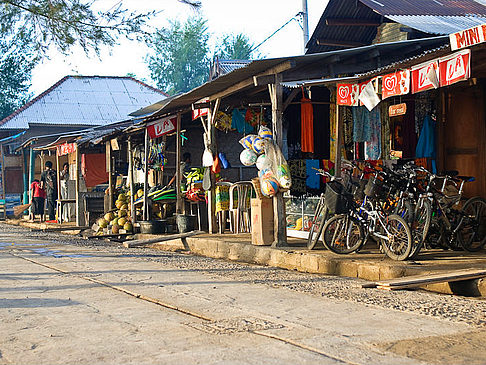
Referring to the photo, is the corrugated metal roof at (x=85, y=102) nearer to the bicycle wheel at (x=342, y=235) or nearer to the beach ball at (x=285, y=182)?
the beach ball at (x=285, y=182)

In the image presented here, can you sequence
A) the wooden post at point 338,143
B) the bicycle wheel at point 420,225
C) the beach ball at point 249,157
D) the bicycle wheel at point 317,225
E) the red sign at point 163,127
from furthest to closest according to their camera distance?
the red sign at point 163,127
the wooden post at point 338,143
the beach ball at point 249,157
the bicycle wheel at point 317,225
the bicycle wheel at point 420,225

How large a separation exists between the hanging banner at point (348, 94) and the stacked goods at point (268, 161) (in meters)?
1.35

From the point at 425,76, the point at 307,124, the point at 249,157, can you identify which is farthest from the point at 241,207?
the point at 425,76

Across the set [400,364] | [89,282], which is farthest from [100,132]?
[400,364]

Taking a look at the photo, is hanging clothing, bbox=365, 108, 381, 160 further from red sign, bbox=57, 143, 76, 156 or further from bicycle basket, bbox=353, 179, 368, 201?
red sign, bbox=57, 143, 76, 156

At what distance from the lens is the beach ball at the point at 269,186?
10992mm

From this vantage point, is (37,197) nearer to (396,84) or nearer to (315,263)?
(315,263)

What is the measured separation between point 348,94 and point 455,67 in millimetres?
2602

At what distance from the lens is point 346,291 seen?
7414mm

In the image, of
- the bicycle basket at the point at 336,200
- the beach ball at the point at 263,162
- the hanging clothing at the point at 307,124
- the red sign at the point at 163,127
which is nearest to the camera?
the bicycle basket at the point at 336,200

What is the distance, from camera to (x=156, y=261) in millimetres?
11070

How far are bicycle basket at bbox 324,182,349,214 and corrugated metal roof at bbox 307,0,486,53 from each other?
22.1 feet

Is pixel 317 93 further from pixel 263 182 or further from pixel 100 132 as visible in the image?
pixel 100 132

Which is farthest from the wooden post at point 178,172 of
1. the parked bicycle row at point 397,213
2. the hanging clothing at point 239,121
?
the parked bicycle row at point 397,213
